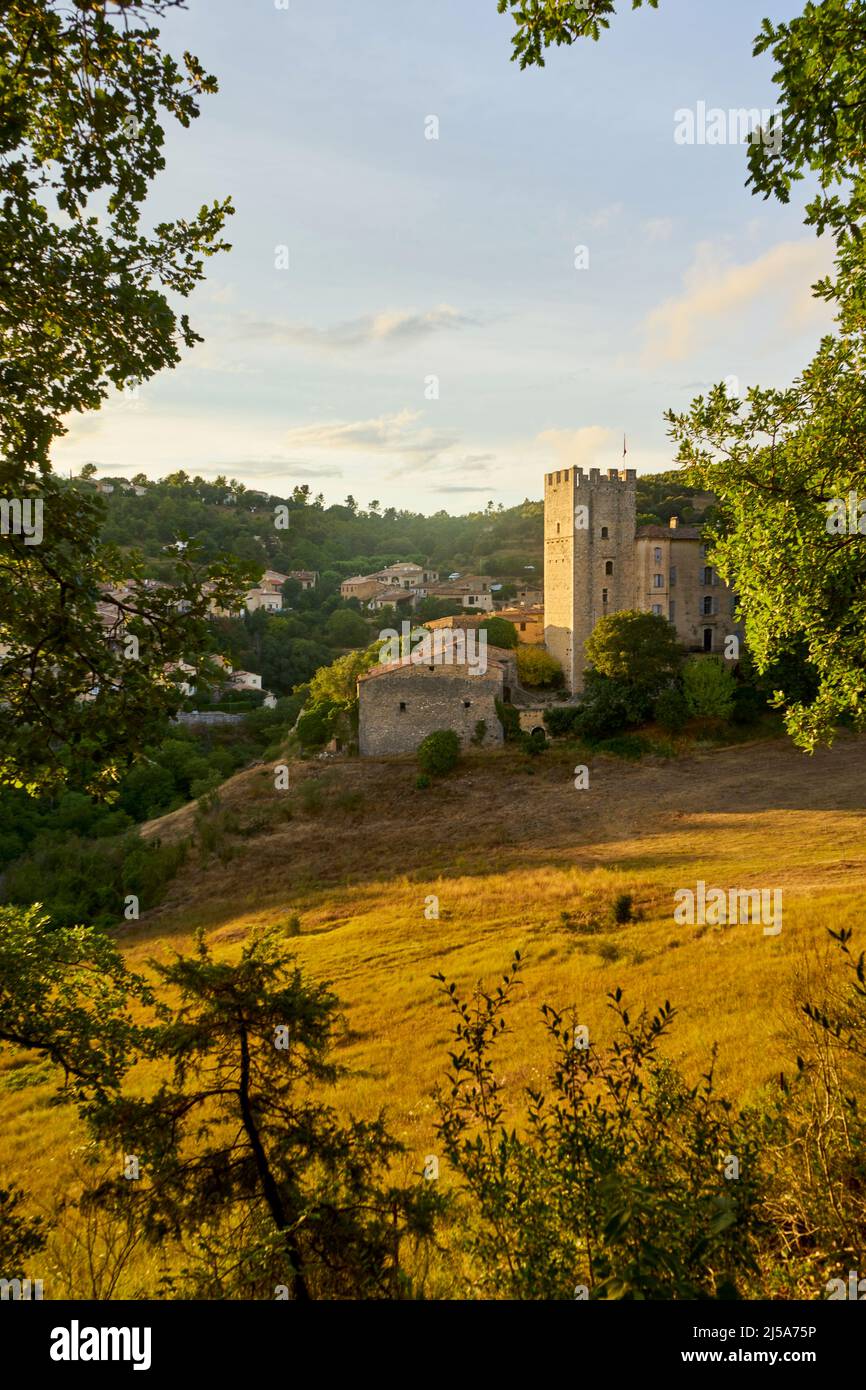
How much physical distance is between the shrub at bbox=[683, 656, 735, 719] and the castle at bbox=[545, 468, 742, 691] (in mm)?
6998

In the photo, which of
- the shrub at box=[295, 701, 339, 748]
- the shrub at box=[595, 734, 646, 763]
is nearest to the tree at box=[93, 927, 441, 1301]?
the shrub at box=[595, 734, 646, 763]

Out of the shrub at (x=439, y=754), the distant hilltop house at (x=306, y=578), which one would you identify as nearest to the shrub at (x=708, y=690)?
the shrub at (x=439, y=754)

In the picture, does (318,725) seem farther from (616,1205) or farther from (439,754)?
(616,1205)

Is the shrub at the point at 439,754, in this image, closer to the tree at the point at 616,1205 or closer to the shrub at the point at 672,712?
the shrub at the point at 672,712

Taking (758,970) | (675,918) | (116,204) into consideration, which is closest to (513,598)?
(675,918)

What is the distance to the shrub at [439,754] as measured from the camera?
35812mm

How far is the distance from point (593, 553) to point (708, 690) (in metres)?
12.0

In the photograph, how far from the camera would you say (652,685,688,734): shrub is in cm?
3694

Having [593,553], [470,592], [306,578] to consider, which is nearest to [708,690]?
[593,553]

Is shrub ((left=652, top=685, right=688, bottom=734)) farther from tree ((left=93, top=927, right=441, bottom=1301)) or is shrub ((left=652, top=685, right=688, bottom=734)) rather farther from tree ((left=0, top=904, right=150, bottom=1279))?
tree ((left=0, top=904, right=150, bottom=1279))

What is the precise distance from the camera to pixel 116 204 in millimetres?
5191

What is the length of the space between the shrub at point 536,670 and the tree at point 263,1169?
38873mm

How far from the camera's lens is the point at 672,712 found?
37.0 m
